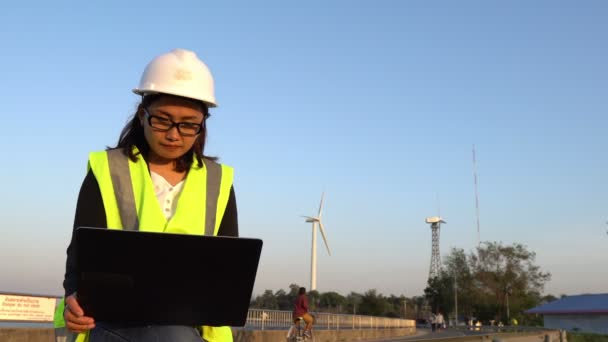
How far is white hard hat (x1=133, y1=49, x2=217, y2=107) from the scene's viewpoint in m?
2.54

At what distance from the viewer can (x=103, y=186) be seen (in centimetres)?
243

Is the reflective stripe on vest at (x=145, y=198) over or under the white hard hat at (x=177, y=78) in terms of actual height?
under

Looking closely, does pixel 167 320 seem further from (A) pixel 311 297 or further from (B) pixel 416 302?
(B) pixel 416 302

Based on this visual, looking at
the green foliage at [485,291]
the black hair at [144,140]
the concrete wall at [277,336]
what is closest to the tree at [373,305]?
the green foliage at [485,291]

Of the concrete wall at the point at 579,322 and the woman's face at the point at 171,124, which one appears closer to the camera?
the woman's face at the point at 171,124

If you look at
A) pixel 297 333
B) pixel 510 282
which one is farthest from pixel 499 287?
pixel 297 333

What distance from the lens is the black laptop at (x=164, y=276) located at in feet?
6.31

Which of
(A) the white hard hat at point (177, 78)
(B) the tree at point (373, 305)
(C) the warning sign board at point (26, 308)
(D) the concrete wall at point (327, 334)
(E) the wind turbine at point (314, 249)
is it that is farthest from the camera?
(B) the tree at point (373, 305)

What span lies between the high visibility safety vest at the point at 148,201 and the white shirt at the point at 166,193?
47 millimetres

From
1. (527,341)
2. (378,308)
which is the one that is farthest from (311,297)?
(527,341)

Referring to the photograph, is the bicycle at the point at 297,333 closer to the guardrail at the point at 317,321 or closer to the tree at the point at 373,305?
the guardrail at the point at 317,321

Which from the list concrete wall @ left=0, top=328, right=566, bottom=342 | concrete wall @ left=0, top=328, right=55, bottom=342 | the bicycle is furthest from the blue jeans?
the bicycle

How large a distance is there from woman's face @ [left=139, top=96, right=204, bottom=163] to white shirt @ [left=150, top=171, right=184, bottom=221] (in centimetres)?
10

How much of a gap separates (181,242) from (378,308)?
94.5m
